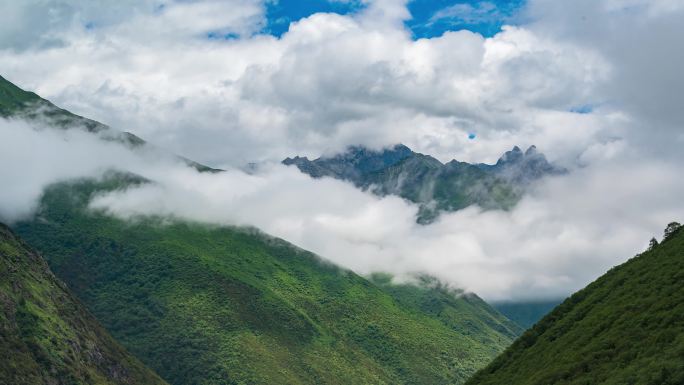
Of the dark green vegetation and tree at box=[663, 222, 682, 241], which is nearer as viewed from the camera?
the dark green vegetation

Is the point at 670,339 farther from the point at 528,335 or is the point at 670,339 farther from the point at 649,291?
the point at 528,335

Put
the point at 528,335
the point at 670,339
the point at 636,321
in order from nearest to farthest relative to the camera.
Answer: the point at 670,339, the point at 636,321, the point at 528,335

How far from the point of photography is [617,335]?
96.6 metres

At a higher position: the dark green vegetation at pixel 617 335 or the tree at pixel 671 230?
the tree at pixel 671 230

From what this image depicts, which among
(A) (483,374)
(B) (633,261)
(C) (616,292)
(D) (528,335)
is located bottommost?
(A) (483,374)

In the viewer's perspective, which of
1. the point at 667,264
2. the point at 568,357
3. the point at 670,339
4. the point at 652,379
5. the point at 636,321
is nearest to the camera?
the point at 652,379

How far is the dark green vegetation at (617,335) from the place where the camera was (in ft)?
272

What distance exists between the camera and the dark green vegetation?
82875mm

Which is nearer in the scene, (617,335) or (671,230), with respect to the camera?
(617,335)

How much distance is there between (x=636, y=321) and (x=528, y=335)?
44.3 meters

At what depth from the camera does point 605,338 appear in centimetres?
9888

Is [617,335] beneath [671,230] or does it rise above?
beneath

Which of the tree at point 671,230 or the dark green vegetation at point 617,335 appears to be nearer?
the dark green vegetation at point 617,335


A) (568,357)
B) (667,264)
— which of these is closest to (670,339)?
(568,357)
